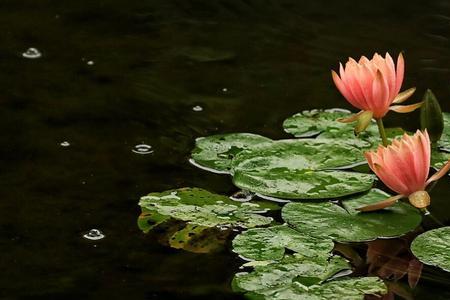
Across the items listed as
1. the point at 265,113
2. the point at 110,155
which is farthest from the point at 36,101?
the point at 265,113

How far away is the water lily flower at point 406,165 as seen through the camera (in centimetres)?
145

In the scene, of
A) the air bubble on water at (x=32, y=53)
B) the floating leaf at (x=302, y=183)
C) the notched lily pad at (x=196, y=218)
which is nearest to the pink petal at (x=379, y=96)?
the floating leaf at (x=302, y=183)

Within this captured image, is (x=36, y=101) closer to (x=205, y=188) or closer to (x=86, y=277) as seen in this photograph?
(x=205, y=188)

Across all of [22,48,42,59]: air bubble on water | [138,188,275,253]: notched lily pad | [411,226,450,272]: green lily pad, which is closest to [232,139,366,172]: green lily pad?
[138,188,275,253]: notched lily pad

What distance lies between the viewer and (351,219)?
4.97 ft

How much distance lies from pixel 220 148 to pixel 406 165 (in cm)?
42

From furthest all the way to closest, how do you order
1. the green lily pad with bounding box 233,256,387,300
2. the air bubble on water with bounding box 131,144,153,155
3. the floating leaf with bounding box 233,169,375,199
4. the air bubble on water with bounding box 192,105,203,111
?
the air bubble on water with bounding box 192,105,203,111
the air bubble on water with bounding box 131,144,153,155
the floating leaf with bounding box 233,169,375,199
the green lily pad with bounding box 233,256,387,300

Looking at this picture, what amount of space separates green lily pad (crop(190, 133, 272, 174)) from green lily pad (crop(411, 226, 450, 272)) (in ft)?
1.30

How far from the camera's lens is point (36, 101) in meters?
1.98

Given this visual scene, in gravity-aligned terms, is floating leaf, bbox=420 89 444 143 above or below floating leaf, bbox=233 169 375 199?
above

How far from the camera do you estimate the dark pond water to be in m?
1.44

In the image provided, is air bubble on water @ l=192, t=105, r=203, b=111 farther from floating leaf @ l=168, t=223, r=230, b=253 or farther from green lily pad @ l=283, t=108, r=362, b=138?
floating leaf @ l=168, t=223, r=230, b=253

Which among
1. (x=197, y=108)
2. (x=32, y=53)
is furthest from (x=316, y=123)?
(x=32, y=53)

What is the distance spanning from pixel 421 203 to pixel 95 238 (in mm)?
519
